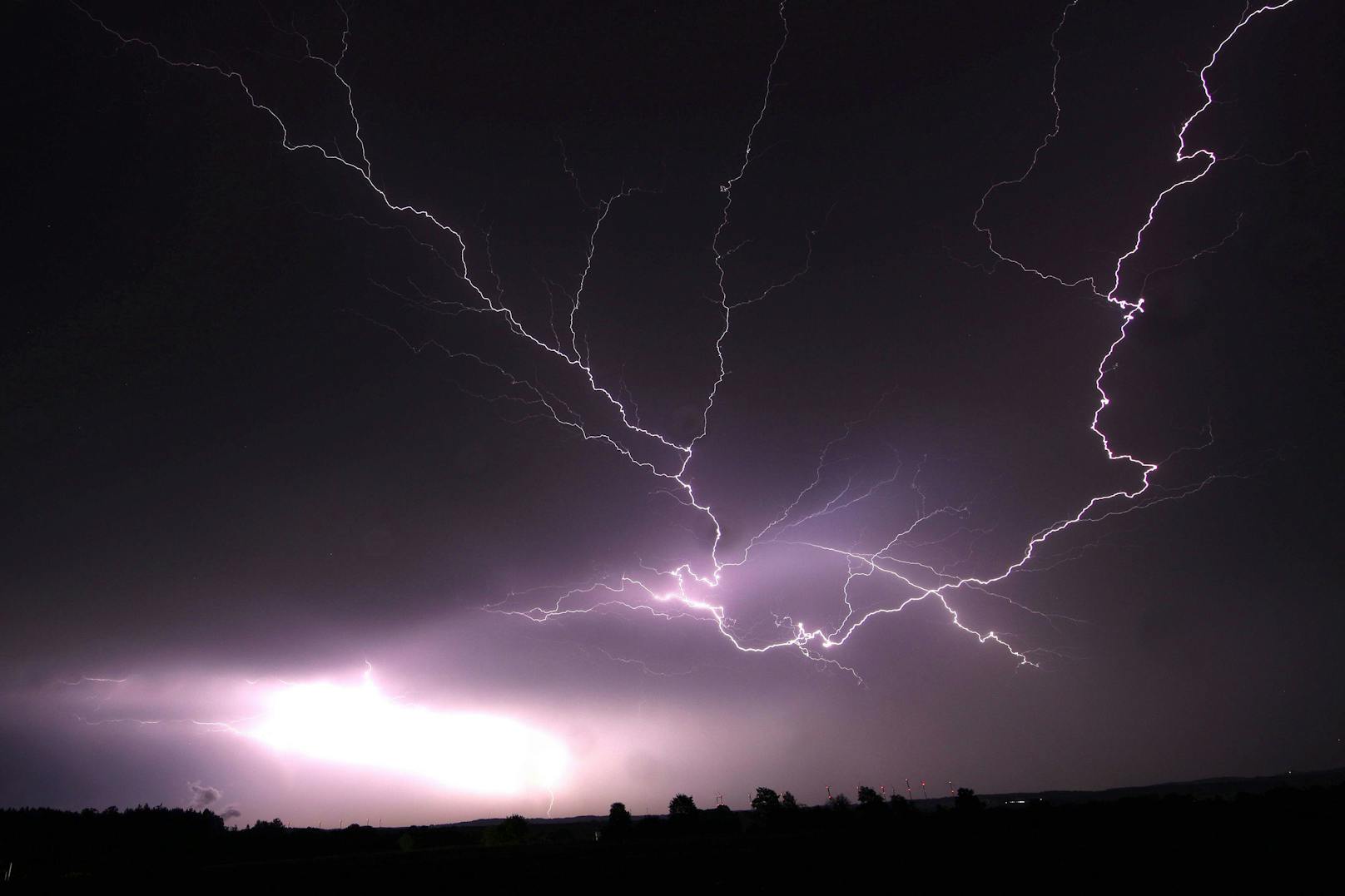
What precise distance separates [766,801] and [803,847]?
23.1 m

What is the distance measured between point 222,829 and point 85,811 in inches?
334

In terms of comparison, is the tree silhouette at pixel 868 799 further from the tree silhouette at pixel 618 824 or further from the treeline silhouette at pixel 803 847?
the tree silhouette at pixel 618 824

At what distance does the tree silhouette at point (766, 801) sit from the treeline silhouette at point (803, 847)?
63 mm

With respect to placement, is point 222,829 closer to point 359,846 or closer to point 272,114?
point 359,846

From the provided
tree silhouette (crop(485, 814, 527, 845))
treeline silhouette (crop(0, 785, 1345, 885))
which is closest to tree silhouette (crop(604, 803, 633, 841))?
treeline silhouette (crop(0, 785, 1345, 885))

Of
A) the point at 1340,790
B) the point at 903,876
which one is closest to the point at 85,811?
the point at 903,876

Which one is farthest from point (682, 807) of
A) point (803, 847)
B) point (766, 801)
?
point (803, 847)

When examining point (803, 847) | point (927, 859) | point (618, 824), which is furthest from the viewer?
point (618, 824)

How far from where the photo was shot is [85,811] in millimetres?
47500

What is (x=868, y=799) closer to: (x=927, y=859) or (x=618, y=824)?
(x=618, y=824)

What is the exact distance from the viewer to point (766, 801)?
37.0m

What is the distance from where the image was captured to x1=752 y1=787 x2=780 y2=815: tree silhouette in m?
36.4

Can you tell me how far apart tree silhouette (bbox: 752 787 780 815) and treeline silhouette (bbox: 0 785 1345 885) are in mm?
63

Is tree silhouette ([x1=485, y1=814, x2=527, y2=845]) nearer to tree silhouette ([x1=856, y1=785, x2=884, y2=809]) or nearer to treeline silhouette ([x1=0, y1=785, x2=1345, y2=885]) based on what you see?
treeline silhouette ([x1=0, y1=785, x2=1345, y2=885])
